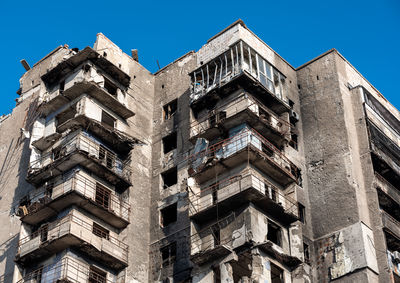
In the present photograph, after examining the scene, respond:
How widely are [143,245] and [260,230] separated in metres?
8.66

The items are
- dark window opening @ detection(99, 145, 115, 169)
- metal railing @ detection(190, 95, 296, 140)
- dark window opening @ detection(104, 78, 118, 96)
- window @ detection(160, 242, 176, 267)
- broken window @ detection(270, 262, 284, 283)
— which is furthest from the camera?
dark window opening @ detection(104, 78, 118, 96)

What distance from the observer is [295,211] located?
4588cm

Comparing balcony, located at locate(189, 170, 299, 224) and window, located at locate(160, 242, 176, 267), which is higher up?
balcony, located at locate(189, 170, 299, 224)

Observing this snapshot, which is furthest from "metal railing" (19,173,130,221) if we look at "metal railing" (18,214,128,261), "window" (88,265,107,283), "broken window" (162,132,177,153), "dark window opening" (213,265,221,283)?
"dark window opening" (213,265,221,283)

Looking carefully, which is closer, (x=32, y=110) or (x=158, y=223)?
(x=158, y=223)

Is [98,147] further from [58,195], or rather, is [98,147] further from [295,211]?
[295,211]

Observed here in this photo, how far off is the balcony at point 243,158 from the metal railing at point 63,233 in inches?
259

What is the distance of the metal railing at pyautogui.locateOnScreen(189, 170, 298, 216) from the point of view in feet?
146

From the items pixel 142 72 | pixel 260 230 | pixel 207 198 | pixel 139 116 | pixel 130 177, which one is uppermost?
pixel 142 72

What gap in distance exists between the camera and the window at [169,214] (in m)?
48.3

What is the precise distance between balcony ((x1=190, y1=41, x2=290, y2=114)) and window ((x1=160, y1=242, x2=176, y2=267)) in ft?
33.9

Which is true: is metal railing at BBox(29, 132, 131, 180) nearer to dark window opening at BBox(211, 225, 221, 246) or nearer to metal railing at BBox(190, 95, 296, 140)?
metal railing at BBox(190, 95, 296, 140)

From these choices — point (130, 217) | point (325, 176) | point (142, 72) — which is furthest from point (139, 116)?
point (325, 176)

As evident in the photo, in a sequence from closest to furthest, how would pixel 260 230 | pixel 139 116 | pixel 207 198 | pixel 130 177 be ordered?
pixel 260 230
pixel 207 198
pixel 130 177
pixel 139 116
